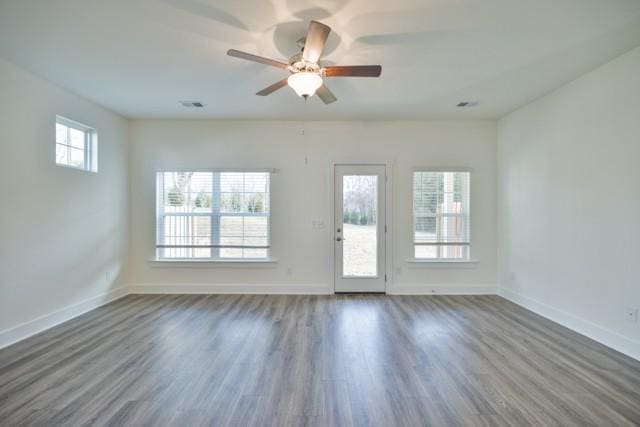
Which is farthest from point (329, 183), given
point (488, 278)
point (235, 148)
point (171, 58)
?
point (488, 278)

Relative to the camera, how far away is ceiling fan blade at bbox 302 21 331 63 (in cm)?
190

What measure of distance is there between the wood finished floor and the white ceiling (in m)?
2.79

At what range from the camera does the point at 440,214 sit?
475 cm

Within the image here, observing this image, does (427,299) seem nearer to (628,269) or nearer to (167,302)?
(628,269)

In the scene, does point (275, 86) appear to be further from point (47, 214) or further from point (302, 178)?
point (47, 214)

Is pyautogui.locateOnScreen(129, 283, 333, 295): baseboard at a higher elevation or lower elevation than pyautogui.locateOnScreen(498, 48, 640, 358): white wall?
lower

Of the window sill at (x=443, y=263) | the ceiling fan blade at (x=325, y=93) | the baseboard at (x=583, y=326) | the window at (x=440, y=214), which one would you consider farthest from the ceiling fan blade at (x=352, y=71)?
the baseboard at (x=583, y=326)

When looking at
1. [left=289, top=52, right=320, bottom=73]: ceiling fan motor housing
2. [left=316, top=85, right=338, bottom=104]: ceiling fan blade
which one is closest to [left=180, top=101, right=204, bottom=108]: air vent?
[left=316, top=85, right=338, bottom=104]: ceiling fan blade

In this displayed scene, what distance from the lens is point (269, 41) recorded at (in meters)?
2.51

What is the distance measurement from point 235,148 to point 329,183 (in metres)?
1.64

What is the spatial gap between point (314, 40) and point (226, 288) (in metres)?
3.89

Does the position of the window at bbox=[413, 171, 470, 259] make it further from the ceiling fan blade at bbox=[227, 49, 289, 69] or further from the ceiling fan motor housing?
the ceiling fan blade at bbox=[227, 49, 289, 69]

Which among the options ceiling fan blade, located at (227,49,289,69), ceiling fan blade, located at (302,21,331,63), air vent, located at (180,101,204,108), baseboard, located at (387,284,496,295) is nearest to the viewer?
ceiling fan blade, located at (302,21,331,63)

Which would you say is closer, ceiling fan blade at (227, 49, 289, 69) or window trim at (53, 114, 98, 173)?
ceiling fan blade at (227, 49, 289, 69)
